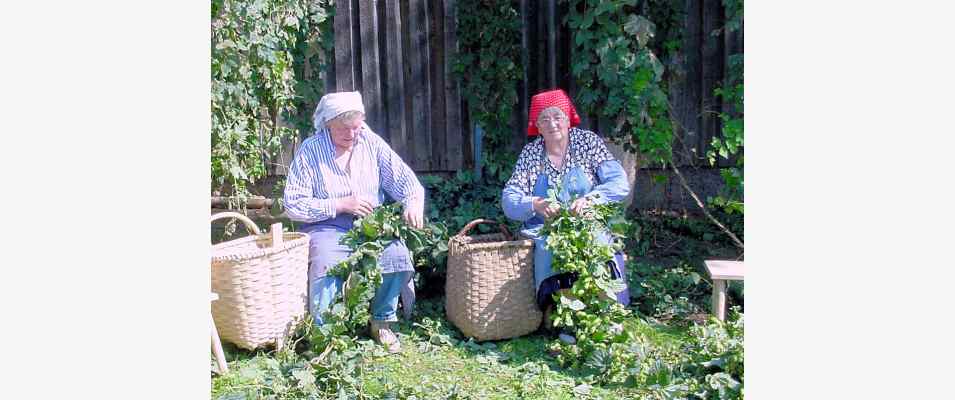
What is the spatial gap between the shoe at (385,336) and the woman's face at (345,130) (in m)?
0.82

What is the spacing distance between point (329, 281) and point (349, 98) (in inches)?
31.8

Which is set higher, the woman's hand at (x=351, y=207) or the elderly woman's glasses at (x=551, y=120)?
the elderly woman's glasses at (x=551, y=120)

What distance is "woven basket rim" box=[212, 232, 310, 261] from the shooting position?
288 cm

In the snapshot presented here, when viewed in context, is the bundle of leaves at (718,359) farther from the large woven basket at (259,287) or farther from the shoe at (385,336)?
the large woven basket at (259,287)

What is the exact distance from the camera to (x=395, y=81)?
210 inches

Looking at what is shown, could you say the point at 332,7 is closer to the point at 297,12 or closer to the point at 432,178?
the point at 297,12

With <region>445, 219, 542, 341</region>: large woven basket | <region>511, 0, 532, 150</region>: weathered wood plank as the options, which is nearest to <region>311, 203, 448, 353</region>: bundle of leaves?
<region>445, 219, 542, 341</region>: large woven basket

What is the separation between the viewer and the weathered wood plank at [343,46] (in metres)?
5.21

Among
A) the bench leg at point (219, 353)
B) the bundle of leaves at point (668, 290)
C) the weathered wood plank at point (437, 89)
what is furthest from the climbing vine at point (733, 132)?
the bench leg at point (219, 353)

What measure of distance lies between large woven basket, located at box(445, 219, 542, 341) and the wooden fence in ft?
5.87

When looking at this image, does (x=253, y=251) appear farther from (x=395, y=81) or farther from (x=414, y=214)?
(x=395, y=81)

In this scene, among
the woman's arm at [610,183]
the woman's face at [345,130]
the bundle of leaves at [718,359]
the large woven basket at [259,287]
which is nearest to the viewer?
the bundle of leaves at [718,359]

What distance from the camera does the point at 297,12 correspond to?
461 centimetres
